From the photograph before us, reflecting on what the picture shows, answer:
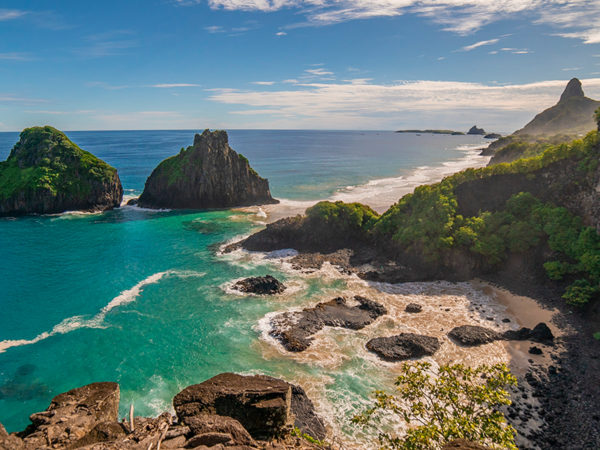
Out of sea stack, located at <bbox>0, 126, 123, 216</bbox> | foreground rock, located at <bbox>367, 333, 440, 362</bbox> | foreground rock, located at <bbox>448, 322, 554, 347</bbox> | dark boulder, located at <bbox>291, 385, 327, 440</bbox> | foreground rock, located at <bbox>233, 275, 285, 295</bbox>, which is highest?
sea stack, located at <bbox>0, 126, 123, 216</bbox>

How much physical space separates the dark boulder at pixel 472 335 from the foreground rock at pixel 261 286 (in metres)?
22.5

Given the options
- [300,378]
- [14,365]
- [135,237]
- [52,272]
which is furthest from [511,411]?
[135,237]

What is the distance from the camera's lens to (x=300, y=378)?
30859 mm

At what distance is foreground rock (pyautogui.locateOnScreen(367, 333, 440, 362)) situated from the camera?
33.4 metres

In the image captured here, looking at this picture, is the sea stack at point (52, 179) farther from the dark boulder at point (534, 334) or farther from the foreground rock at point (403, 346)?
the dark boulder at point (534, 334)

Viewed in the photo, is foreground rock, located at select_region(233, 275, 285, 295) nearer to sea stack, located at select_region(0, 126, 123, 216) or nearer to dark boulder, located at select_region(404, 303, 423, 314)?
dark boulder, located at select_region(404, 303, 423, 314)

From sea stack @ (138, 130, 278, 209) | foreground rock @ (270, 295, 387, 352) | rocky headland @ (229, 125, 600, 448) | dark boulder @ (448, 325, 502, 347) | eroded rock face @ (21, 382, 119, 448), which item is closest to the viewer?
eroded rock face @ (21, 382, 119, 448)

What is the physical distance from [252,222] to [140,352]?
1982 inches

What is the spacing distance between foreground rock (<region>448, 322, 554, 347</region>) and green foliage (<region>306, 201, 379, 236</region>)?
2914 cm

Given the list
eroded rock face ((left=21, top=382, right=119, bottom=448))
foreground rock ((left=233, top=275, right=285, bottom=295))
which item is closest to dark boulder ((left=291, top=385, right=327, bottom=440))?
eroded rock face ((left=21, top=382, right=119, bottom=448))

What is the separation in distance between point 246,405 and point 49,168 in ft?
354

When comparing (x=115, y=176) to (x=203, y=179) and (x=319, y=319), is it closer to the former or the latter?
(x=203, y=179)

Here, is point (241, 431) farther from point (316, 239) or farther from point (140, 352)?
point (316, 239)

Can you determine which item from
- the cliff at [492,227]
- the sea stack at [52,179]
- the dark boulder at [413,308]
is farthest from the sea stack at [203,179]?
the dark boulder at [413,308]
